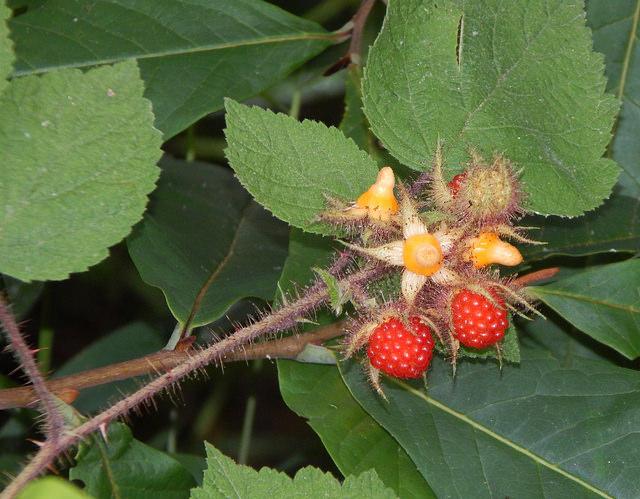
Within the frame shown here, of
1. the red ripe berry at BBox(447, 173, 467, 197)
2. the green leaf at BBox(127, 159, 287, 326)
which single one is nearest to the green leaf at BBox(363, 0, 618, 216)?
the red ripe berry at BBox(447, 173, 467, 197)

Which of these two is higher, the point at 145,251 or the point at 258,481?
the point at 145,251

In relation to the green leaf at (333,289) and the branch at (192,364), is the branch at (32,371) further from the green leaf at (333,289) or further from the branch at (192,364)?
the green leaf at (333,289)

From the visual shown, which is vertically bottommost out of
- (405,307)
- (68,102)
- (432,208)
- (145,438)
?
(145,438)

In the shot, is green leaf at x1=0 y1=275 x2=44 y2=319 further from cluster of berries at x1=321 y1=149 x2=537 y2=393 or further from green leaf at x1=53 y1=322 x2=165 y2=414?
cluster of berries at x1=321 y1=149 x2=537 y2=393

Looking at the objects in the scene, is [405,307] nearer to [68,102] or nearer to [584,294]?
[584,294]

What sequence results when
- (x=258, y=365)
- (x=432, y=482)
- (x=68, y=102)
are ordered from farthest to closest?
(x=258, y=365) → (x=432, y=482) → (x=68, y=102)

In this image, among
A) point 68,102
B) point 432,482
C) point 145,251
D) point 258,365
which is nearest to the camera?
point 68,102

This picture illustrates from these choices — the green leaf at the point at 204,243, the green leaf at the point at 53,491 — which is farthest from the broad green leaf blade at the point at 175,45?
the green leaf at the point at 53,491

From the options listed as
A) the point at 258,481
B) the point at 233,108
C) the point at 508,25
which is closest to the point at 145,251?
the point at 233,108
